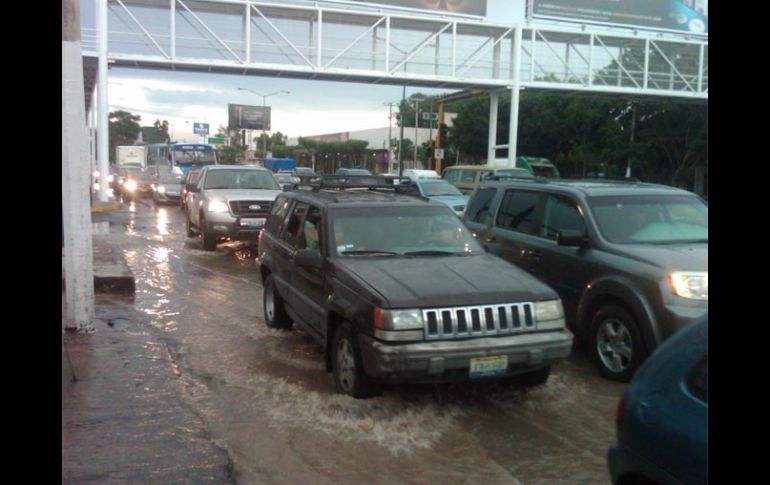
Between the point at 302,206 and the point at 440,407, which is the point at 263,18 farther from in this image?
the point at 440,407

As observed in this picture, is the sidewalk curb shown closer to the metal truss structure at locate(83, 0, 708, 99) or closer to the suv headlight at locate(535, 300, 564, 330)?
the metal truss structure at locate(83, 0, 708, 99)

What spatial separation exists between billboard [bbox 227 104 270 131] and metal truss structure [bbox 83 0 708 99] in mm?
56538

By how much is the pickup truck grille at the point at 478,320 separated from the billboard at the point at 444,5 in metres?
27.1

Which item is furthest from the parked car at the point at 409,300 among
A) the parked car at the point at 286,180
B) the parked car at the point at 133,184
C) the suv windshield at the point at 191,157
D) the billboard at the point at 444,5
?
the suv windshield at the point at 191,157

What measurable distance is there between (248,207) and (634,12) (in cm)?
2689

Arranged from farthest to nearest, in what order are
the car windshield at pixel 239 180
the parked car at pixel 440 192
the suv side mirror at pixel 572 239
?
the parked car at pixel 440 192 → the car windshield at pixel 239 180 → the suv side mirror at pixel 572 239

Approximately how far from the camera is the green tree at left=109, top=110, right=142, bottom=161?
108m

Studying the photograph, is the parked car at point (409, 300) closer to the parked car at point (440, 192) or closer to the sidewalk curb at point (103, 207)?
the parked car at point (440, 192)

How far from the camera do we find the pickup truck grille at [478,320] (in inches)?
197

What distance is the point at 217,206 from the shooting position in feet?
45.5

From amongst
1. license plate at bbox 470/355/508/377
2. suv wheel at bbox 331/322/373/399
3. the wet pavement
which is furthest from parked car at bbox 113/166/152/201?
license plate at bbox 470/355/508/377
